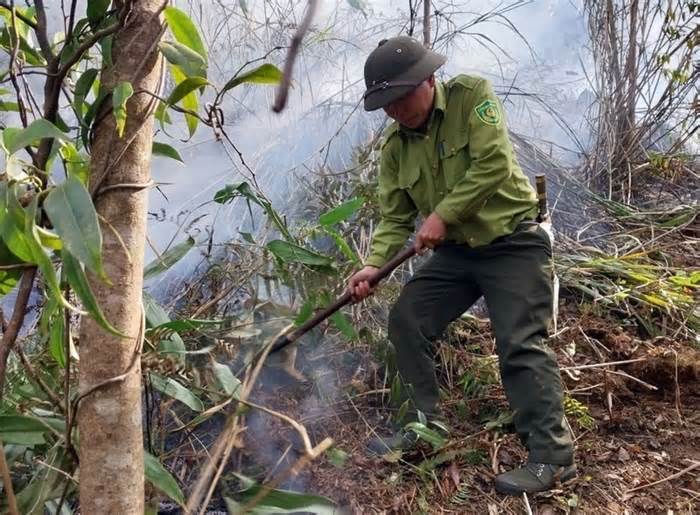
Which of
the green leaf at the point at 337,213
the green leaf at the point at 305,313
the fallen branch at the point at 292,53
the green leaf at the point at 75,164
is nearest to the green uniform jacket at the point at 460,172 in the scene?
the green leaf at the point at 337,213

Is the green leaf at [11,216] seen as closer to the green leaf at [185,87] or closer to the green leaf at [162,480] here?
the green leaf at [185,87]

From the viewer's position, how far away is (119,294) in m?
1.04

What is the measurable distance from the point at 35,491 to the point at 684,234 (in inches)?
157

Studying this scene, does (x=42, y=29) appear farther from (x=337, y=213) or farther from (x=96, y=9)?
(x=337, y=213)

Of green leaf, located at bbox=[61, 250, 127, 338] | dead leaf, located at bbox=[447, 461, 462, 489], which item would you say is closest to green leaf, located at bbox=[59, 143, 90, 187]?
green leaf, located at bbox=[61, 250, 127, 338]

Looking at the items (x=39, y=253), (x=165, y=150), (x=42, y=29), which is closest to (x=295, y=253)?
(x=165, y=150)

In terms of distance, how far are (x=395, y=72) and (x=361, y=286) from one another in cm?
78

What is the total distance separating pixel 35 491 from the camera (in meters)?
1.38

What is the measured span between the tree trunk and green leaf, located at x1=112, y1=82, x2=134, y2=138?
0.07m

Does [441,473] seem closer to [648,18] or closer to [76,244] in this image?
[76,244]

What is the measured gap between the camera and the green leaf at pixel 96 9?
45.3 inches

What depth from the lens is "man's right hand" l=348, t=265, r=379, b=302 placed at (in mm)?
2497

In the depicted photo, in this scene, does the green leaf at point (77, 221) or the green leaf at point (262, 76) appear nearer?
the green leaf at point (77, 221)

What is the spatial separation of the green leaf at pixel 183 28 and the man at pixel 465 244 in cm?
130
